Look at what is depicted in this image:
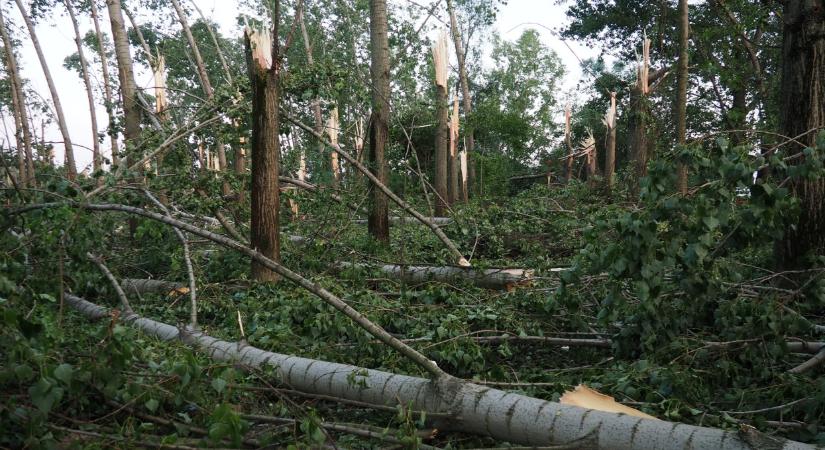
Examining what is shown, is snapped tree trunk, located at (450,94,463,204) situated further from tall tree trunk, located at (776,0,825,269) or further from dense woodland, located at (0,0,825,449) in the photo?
tall tree trunk, located at (776,0,825,269)

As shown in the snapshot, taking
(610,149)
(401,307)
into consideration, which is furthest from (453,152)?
(401,307)

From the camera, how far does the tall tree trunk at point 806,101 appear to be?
3963mm

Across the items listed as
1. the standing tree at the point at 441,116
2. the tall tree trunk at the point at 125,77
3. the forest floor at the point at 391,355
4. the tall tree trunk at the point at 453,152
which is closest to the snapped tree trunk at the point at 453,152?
the tall tree trunk at the point at 453,152

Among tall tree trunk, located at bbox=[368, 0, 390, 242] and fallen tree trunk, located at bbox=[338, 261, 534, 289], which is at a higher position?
tall tree trunk, located at bbox=[368, 0, 390, 242]

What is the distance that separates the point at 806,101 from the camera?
4.04 m

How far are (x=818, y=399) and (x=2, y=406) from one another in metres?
3.11

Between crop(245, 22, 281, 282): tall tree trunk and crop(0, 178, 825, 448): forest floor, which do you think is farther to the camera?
crop(245, 22, 281, 282): tall tree trunk

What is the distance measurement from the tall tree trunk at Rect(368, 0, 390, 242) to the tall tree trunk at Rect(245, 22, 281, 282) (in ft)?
Result: 7.38

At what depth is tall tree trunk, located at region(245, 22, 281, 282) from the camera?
593 centimetres

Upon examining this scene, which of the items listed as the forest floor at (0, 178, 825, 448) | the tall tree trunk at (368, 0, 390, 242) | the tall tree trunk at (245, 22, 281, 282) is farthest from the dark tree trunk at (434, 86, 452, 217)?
the forest floor at (0, 178, 825, 448)

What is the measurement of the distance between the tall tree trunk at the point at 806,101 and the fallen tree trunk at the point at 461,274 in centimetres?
214

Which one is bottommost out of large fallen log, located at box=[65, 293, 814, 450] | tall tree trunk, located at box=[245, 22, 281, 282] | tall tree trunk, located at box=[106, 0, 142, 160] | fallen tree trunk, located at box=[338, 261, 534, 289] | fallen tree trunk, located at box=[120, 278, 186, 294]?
large fallen log, located at box=[65, 293, 814, 450]

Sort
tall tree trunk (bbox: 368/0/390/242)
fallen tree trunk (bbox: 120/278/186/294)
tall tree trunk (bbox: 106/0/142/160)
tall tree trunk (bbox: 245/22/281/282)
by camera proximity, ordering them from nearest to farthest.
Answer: tall tree trunk (bbox: 245/22/281/282), fallen tree trunk (bbox: 120/278/186/294), tall tree trunk (bbox: 368/0/390/242), tall tree trunk (bbox: 106/0/142/160)

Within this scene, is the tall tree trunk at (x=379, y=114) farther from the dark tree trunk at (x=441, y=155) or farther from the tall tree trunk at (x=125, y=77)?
the dark tree trunk at (x=441, y=155)
